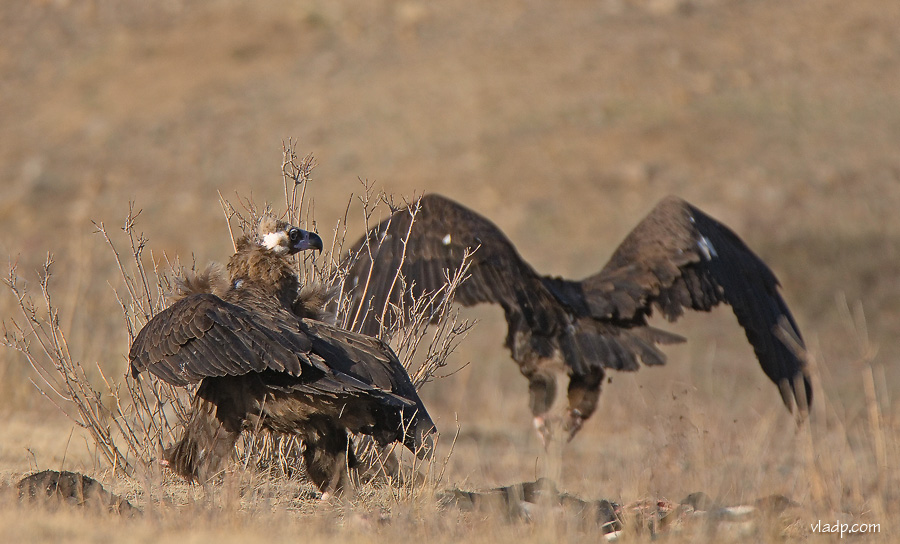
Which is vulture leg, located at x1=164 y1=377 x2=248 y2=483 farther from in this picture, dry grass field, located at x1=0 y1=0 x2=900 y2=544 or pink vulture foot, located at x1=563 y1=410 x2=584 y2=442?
pink vulture foot, located at x1=563 y1=410 x2=584 y2=442

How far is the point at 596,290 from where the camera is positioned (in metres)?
8.71

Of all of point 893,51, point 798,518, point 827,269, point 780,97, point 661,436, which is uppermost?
point 893,51

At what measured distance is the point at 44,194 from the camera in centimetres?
1986

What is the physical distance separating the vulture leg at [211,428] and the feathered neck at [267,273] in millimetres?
635

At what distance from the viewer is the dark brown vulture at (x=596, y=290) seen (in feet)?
Result: 26.1

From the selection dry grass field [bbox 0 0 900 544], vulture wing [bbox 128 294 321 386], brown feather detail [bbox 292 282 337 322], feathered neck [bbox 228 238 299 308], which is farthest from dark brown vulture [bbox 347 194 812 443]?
vulture wing [bbox 128 294 321 386]

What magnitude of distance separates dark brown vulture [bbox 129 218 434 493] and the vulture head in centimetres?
1

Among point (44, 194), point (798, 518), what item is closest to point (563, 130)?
point (44, 194)

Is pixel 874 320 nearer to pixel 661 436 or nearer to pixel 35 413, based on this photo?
pixel 661 436

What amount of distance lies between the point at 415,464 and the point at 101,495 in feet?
4.38

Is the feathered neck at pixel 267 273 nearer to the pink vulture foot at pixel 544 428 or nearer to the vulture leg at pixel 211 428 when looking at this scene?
the vulture leg at pixel 211 428

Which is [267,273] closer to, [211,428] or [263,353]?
[211,428]

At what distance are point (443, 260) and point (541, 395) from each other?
169 centimetres

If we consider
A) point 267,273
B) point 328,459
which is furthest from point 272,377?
point 267,273
